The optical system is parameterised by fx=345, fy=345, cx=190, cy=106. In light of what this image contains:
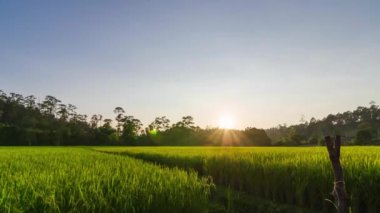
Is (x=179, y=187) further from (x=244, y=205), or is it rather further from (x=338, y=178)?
(x=244, y=205)

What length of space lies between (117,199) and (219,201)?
5569mm

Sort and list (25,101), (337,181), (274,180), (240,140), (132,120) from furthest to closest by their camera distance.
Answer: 1. (25,101)
2. (132,120)
3. (240,140)
4. (274,180)
5. (337,181)

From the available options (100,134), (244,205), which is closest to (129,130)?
(100,134)

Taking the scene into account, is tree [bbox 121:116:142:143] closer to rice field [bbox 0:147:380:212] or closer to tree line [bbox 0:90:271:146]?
tree line [bbox 0:90:271:146]

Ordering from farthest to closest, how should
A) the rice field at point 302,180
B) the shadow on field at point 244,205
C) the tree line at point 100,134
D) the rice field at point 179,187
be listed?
1. the tree line at point 100,134
2. the shadow on field at point 244,205
3. the rice field at point 302,180
4. the rice field at point 179,187

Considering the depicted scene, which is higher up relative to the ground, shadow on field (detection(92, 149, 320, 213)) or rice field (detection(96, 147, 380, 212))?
rice field (detection(96, 147, 380, 212))

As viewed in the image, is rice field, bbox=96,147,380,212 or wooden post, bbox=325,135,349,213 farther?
rice field, bbox=96,147,380,212

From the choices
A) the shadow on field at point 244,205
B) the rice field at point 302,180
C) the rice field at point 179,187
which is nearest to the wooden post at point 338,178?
the rice field at point 179,187

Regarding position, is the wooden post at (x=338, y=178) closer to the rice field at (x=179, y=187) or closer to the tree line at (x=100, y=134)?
the rice field at (x=179, y=187)

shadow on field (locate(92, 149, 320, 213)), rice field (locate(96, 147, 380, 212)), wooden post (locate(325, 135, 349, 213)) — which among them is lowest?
shadow on field (locate(92, 149, 320, 213))

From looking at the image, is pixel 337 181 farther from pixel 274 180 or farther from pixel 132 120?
pixel 132 120

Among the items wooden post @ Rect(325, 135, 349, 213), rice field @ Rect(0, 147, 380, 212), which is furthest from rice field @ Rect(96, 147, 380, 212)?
wooden post @ Rect(325, 135, 349, 213)

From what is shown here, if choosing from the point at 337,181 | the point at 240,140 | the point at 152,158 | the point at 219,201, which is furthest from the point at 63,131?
the point at 337,181

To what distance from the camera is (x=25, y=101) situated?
97.4 meters
